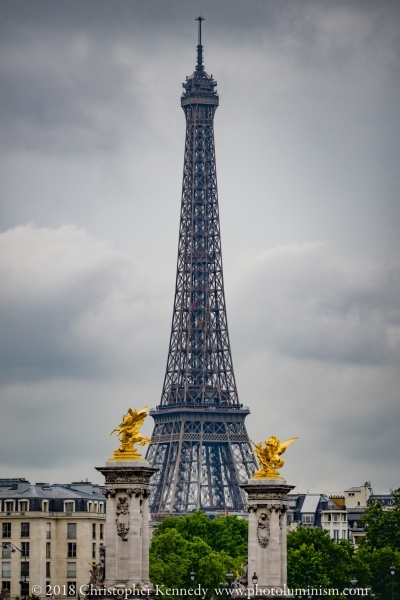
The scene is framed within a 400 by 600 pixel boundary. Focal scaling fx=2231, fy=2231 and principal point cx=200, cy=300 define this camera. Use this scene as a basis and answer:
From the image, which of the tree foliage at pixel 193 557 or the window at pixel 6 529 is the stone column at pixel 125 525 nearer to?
the tree foliage at pixel 193 557

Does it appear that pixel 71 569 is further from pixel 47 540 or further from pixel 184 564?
pixel 184 564

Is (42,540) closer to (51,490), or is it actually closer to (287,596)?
(51,490)

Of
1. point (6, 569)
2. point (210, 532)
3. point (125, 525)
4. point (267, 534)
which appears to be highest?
point (210, 532)

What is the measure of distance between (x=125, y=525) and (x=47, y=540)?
41.7 meters

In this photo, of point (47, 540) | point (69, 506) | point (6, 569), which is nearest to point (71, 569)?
point (47, 540)

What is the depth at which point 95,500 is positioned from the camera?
527 ft

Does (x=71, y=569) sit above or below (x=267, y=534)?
above

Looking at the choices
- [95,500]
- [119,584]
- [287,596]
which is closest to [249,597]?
[287,596]

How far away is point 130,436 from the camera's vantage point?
376 ft

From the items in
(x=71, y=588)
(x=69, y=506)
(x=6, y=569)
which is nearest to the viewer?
(x=71, y=588)

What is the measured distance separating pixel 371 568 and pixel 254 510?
103ft

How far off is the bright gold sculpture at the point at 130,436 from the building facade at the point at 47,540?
→ 36765 mm

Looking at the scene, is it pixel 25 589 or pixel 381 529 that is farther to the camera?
pixel 381 529

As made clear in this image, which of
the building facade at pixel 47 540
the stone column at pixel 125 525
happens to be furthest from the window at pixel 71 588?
the stone column at pixel 125 525
